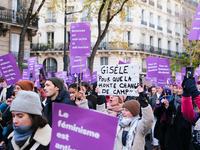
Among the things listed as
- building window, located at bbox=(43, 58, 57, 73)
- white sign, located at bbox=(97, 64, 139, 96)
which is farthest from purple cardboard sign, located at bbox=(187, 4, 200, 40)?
building window, located at bbox=(43, 58, 57, 73)

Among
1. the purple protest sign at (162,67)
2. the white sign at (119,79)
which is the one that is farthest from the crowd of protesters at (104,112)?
the purple protest sign at (162,67)

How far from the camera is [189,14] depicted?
3466 cm

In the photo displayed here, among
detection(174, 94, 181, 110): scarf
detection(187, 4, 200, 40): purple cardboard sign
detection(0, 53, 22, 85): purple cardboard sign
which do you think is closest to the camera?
detection(187, 4, 200, 40): purple cardboard sign

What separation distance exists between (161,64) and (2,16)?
1671 centimetres

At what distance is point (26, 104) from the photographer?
287 centimetres

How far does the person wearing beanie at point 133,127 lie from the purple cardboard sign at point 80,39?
3875 mm

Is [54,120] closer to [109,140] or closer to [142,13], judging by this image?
[109,140]

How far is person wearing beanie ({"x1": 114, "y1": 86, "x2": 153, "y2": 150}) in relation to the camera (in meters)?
3.96

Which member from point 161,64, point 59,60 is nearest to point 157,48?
point 59,60

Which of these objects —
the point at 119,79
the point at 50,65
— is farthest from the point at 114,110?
the point at 50,65

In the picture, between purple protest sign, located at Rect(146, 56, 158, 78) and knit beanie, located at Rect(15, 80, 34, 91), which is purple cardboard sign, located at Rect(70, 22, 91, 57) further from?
knit beanie, located at Rect(15, 80, 34, 91)

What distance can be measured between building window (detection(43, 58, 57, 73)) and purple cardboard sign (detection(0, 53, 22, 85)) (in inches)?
1121

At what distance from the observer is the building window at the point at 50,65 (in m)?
36.6

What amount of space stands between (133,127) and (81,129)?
71.9 inches
